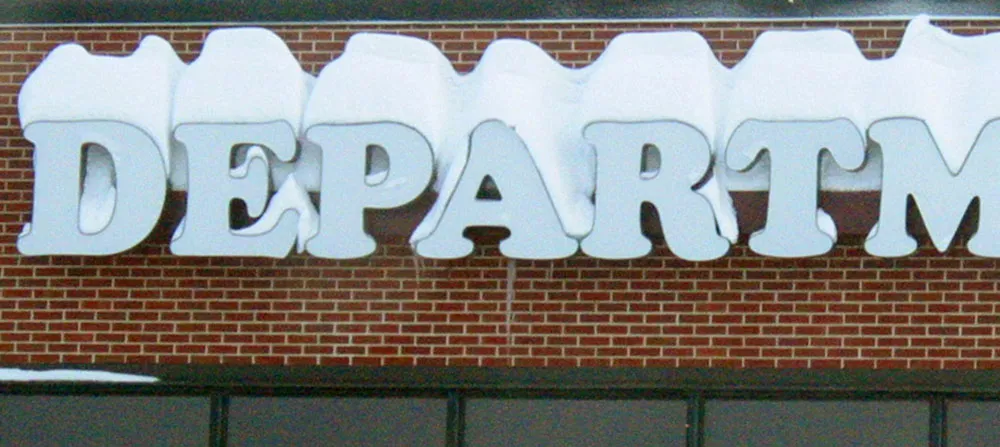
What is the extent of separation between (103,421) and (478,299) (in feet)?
8.82

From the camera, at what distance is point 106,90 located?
10328mm

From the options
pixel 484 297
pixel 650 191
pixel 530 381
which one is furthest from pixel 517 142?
pixel 530 381

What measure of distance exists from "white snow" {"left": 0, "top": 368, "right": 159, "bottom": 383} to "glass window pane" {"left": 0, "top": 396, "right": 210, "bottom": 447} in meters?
0.16

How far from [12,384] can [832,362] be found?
216 inches

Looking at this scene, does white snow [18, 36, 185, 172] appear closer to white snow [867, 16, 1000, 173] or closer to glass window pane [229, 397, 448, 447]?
glass window pane [229, 397, 448, 447]

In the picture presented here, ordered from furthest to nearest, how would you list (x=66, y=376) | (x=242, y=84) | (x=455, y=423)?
1. (x=66, y=376)
2. (x=455, y=423)
3. (x=242, y=84)

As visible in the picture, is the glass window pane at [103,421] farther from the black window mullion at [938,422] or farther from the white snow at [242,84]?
the black window mullion at [938,422]

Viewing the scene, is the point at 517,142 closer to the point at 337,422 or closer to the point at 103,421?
the point at 337,422

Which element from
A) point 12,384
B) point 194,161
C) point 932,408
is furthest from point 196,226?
point 932,408

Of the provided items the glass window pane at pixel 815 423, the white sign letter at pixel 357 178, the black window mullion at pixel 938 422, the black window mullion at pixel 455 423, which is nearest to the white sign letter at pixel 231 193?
the white sign letter at pixel 357 178

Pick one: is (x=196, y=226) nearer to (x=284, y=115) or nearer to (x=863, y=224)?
(x=284, y=115)

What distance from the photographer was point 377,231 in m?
10.2

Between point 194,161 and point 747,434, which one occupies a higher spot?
point 194,161

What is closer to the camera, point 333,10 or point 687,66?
point 687,66
